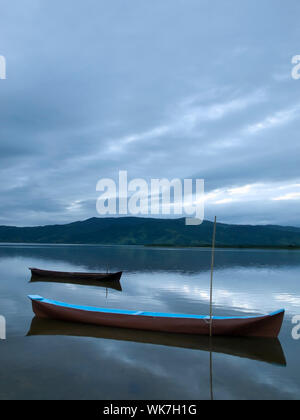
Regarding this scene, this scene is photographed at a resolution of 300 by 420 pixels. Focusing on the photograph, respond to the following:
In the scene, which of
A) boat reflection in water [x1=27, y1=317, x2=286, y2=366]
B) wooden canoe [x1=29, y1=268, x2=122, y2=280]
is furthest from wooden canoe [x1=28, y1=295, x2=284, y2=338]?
wooden canoe [x1=29, y1=268, x2=122, y2=280]

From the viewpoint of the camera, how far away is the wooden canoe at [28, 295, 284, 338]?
46.1 ft

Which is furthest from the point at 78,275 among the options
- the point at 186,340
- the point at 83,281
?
the point at 186,340

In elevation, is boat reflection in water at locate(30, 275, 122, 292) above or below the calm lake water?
below

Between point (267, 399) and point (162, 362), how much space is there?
4050 mm

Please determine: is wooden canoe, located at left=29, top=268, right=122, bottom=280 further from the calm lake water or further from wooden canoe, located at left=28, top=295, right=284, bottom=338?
wooden canoe, located at left=28, top=295, right=284, bottom=338

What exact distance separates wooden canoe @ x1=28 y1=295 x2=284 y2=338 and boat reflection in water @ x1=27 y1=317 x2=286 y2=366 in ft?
0.83

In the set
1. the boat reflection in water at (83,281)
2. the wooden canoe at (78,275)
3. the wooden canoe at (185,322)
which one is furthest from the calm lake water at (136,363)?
the wooden canoe at (78,275)

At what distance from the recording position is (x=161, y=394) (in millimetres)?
8805

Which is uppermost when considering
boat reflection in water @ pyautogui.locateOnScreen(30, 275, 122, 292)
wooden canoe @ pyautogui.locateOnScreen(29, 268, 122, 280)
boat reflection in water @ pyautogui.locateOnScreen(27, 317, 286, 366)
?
wooden canoe @ pyautogui.locateOnScreen(29, 268, 122, 280)

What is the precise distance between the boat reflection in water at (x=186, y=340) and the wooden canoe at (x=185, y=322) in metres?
0.25

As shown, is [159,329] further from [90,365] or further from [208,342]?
[90,365]

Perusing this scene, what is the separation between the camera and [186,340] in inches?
554

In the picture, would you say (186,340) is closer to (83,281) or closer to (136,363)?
(136,363)
